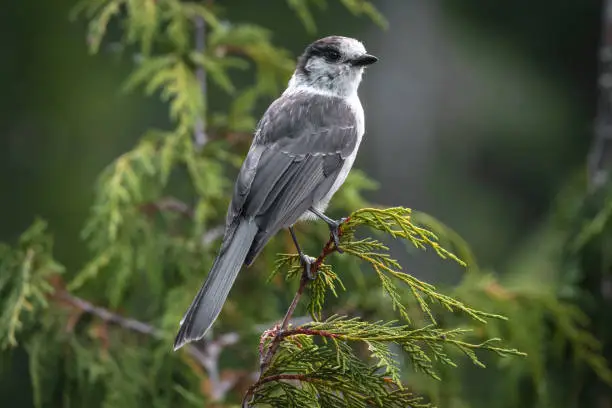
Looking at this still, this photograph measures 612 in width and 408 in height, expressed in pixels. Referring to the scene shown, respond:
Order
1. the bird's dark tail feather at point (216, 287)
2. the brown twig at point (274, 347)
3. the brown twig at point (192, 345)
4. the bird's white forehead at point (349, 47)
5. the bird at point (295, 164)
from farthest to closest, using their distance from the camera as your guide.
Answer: the bird's white forehead at point (349, 47) < the brown twig at point (192, 345) < the bird at point (295, 164) < the bird's dark tail feather at point (216, 287) < the brown twig at point (274, 347)

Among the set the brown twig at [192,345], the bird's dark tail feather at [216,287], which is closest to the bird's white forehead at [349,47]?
the bird's dark tail feather at [216,287]

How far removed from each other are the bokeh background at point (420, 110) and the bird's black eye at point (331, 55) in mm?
3642

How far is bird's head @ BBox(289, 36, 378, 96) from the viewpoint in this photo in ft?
15.2

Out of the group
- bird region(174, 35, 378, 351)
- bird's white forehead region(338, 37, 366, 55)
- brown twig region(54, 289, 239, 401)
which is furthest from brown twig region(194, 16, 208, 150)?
brown twig region(54, 289, 239, 401)

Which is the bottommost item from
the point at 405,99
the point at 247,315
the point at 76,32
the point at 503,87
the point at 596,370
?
the point at 247,315

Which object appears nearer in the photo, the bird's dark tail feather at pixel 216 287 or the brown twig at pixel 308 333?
the brown twig at pixel 308 333

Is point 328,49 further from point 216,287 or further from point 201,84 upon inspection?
point 216,287

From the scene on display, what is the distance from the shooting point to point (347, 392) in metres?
2.93

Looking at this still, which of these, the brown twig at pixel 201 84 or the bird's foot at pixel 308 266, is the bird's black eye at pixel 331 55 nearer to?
the brown twig at pixel 201 84

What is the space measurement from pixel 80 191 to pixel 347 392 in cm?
633

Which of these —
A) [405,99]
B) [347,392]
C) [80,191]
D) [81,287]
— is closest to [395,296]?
[347,392]

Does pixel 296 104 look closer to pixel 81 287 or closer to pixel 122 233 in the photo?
pixel 122 233

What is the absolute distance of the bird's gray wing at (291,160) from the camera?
12.6 feet

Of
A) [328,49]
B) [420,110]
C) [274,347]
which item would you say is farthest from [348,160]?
[420,110]
